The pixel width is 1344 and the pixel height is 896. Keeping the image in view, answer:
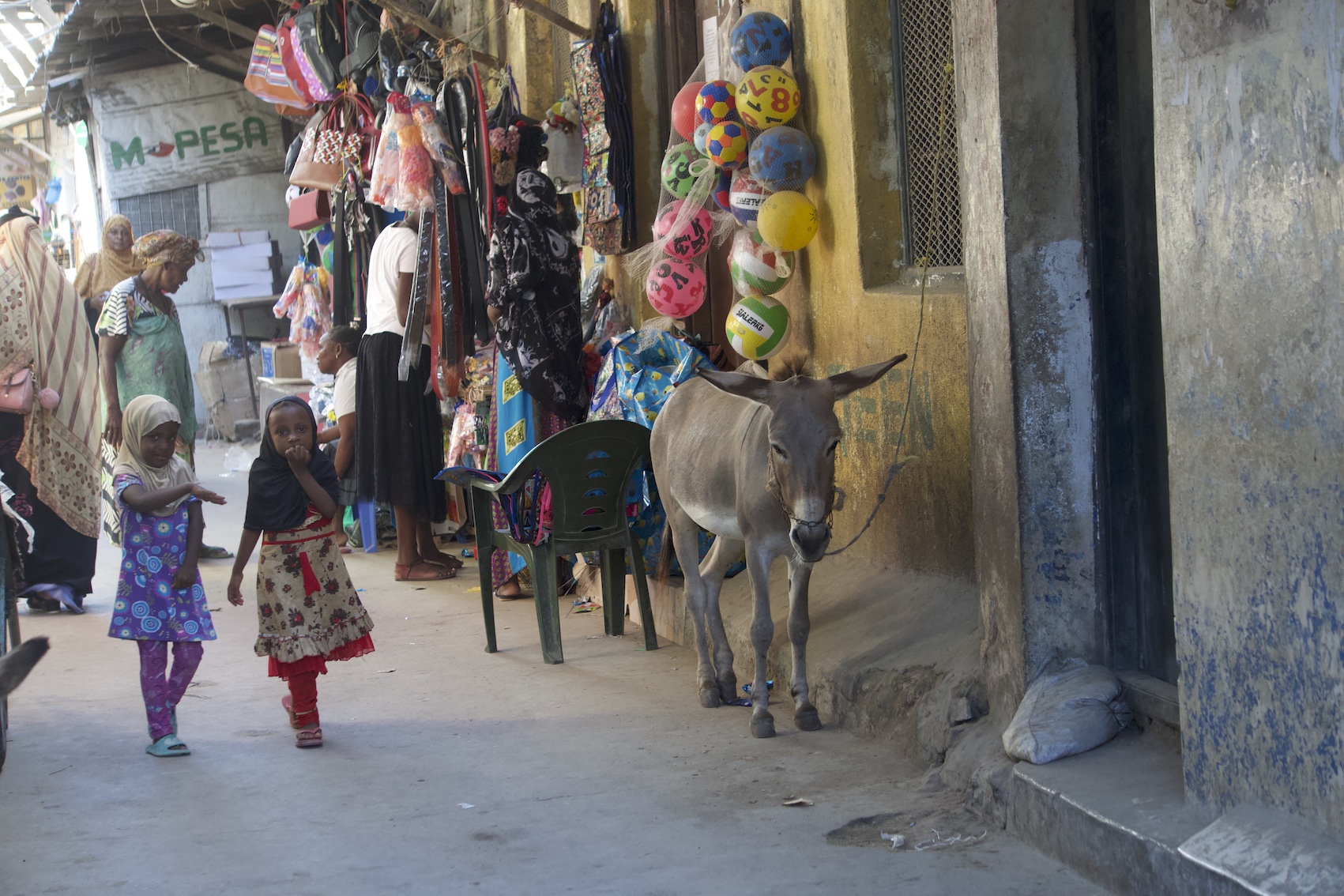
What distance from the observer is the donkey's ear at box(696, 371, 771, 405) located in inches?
187

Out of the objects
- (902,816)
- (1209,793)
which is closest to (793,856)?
(902,816)

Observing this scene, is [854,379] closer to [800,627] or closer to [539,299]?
[800,627]

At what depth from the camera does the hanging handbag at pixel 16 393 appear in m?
6.89

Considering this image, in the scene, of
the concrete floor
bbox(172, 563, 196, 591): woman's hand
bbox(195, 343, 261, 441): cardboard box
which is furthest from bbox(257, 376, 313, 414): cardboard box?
bbox(172, 563, 196, 591): woman's hand

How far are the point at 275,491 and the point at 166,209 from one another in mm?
14206

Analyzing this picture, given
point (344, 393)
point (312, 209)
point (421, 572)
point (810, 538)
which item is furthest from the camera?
point (312, 209)

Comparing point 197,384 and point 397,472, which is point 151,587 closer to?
point 397,472

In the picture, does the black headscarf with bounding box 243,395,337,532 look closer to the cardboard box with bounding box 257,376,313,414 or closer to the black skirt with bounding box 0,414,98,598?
the black skirt with bounding box 0,414,98,598

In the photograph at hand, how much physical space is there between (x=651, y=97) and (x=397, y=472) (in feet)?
9.83

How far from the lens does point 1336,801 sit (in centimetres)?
305

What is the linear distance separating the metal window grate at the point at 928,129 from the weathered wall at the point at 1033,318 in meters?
1.38

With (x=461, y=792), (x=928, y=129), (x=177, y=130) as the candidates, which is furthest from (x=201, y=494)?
(x=177, y=130)

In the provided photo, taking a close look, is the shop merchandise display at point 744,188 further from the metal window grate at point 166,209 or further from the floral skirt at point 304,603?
the metal window grate at point 166,209

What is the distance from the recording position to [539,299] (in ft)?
25.3
